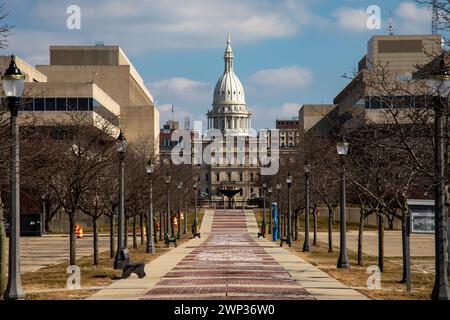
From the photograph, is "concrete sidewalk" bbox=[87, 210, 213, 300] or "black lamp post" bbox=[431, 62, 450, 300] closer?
"black lamp post" bbox=[431, 62, 450, 300]

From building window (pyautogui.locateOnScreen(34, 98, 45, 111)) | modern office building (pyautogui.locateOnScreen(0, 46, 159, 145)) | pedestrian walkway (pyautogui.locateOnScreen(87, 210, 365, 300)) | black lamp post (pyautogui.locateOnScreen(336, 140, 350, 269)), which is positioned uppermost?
modern office building (pyautogui.locateOnScreen(0, 46, 159, 145))

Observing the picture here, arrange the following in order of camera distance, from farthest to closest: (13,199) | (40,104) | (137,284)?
(40,104) → (137,284) → (13,199)

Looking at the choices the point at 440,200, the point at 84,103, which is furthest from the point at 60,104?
the point at 440,200

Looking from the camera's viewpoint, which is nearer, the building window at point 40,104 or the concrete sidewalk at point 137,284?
the concrete sidewalk at point 137,284

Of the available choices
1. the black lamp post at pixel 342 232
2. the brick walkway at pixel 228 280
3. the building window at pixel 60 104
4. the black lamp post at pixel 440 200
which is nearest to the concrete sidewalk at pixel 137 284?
the brick walkway at pixel 228 280

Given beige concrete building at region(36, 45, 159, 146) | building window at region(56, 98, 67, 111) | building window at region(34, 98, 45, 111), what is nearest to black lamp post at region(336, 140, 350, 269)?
building window at region(34, 98, 45, 111)

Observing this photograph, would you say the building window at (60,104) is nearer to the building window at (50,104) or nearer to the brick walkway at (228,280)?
the building window at (50,104)

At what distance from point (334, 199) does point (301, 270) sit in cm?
3235

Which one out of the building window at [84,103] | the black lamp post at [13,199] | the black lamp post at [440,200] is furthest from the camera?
the building window at [84,103]

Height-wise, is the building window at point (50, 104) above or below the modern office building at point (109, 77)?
below

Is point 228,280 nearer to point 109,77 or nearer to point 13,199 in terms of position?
point 13,199

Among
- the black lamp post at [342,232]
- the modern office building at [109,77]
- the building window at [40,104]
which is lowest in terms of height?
the black lamp post at [342,232]

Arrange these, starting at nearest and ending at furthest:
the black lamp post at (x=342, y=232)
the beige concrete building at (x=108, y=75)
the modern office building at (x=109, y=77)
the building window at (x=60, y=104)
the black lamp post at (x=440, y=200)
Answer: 1. the black lamp post at (x=440, y=200)
2. the black lamp post at (x=342, y=232)
3. the building window at (x=60, y=104)
4. the modern office building at (x=109, y=77)
5. the beige concrete building at (x=108, y=75)

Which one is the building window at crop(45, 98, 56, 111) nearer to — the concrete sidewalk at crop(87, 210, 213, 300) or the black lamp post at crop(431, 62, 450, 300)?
the concrete sidewalk at crop(87, 210, 213, 300)
